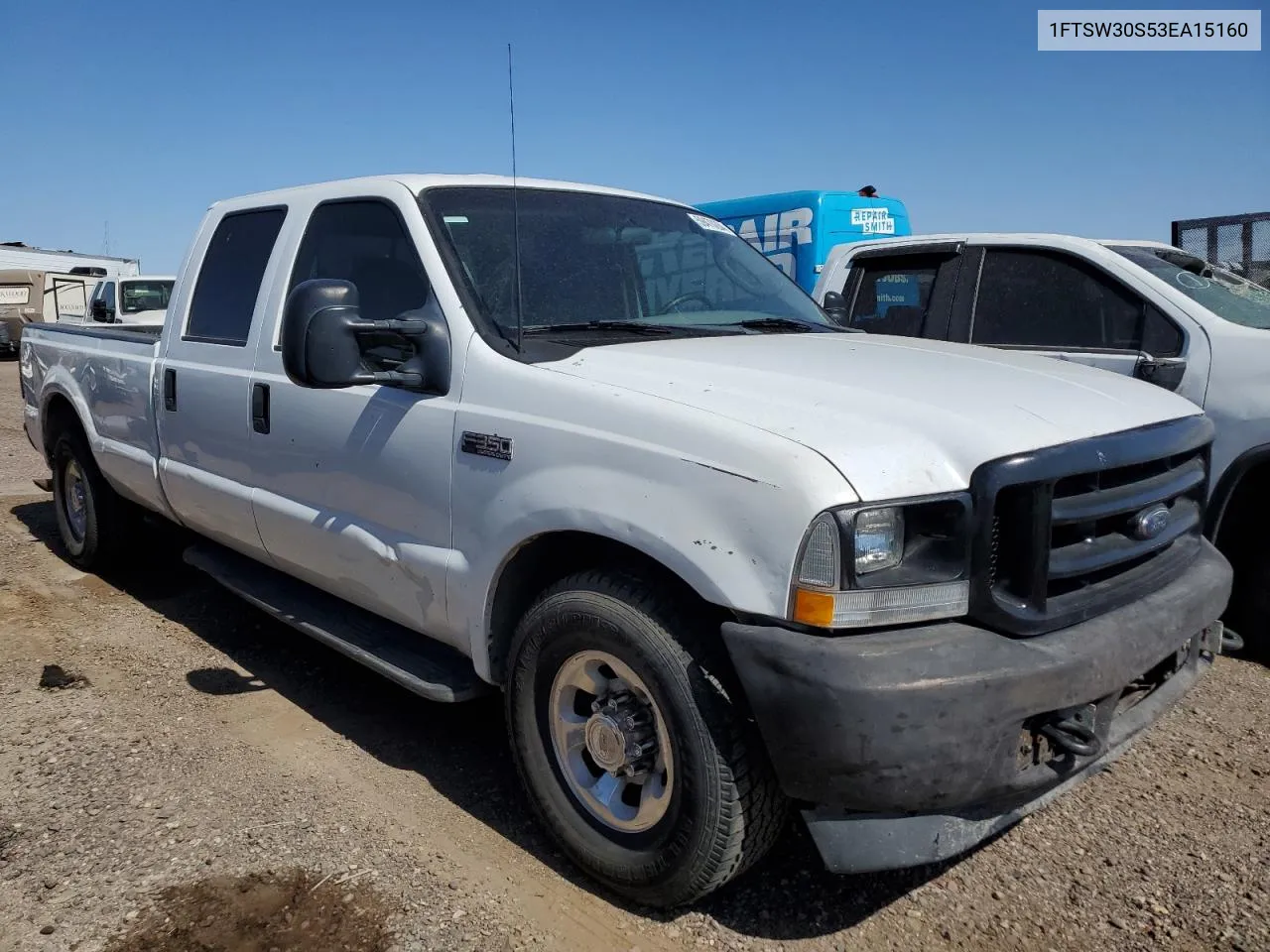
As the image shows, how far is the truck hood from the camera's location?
2.33m

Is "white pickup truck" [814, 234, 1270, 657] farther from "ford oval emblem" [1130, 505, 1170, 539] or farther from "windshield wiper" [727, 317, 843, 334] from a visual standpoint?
"ford oval emblem" [1130, 505, 1170, 539]

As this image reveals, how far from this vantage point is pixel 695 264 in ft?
13.2

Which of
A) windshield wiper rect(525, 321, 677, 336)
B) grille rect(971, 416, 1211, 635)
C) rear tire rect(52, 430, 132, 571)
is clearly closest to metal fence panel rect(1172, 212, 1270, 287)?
grille rect(971, 416, 1211, 635)

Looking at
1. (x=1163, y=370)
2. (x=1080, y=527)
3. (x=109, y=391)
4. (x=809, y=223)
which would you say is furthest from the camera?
(x=809, y=223)

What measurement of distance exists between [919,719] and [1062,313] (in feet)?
12.2

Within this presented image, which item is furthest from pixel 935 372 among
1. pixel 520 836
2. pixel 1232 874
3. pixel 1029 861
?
pixel 520 836

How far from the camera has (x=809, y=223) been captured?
31.6 ft

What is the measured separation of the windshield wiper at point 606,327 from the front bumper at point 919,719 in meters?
1.30

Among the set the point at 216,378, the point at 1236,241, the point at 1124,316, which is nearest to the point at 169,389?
the point at 216,378

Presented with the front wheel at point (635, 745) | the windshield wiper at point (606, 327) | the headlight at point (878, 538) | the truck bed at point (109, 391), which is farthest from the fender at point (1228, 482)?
the truck bed at point (109, 391)

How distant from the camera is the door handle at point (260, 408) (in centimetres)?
387

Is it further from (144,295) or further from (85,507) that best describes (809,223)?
(144,295)

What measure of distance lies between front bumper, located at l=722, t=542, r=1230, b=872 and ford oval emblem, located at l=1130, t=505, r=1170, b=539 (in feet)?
1.08

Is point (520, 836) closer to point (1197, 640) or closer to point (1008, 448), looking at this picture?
point (1008, 448)
